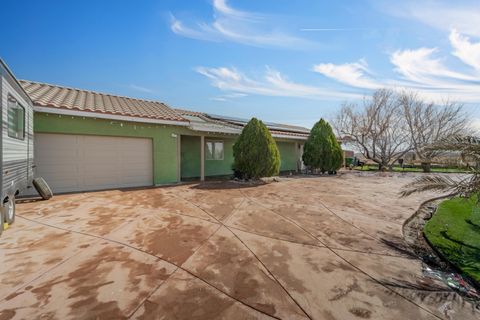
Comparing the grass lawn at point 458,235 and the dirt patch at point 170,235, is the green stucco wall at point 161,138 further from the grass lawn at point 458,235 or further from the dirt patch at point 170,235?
the grass lawn at point 458,235

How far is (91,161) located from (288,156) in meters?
14.4

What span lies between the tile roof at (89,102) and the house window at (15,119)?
105 inches

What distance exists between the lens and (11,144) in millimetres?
5016

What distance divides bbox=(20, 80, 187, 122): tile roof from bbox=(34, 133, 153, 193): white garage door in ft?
3.67

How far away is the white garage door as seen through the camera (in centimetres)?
867

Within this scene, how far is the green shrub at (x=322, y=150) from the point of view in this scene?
17.8 metres

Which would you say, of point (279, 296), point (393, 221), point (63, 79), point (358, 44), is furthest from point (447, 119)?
point (63, 79)

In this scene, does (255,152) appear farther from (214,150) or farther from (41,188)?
(41,188)

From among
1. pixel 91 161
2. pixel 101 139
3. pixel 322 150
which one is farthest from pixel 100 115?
pixel 322 150

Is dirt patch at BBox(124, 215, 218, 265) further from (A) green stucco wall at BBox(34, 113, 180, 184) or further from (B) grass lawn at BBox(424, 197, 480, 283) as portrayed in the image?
(A) green stucco wall at BBox(34, 113, 180, 184)

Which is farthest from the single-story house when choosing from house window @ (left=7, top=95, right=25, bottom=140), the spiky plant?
the spiky plant

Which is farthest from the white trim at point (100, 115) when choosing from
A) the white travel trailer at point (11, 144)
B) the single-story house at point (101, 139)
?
the white travel trailer at point (11, 144)

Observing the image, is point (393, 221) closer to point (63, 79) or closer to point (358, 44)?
point (358, 44)

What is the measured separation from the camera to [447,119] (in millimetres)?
26172
